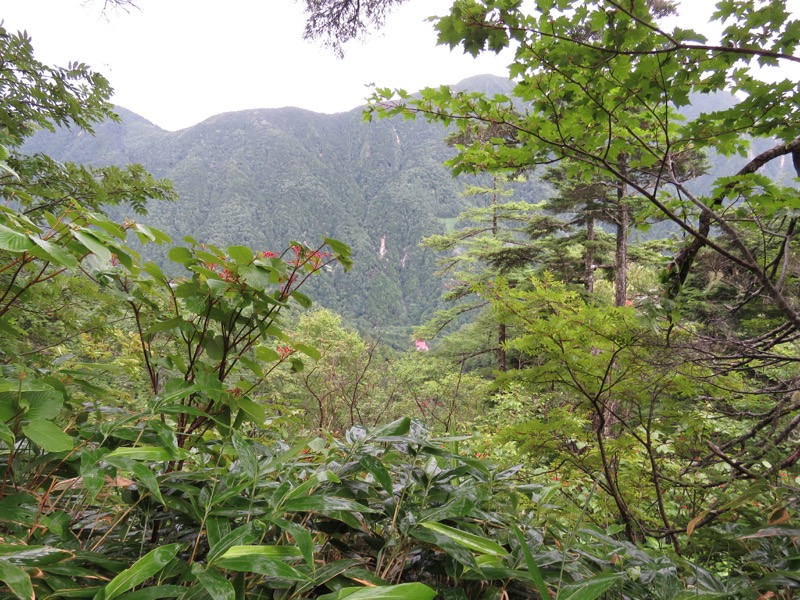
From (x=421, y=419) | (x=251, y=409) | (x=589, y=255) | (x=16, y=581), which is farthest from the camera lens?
(x=589, y=255)

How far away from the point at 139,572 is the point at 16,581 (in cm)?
10

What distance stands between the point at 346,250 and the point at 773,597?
1.04m

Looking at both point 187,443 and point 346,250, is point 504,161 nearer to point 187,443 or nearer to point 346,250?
point 346,250

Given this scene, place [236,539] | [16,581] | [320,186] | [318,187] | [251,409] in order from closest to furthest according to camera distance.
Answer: [16,581], [236,539], [251,409], [318,187], [320,186]

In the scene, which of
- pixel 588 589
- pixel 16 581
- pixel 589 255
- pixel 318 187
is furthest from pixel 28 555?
pixel 318 187

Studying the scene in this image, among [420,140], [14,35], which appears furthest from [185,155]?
[14,35]

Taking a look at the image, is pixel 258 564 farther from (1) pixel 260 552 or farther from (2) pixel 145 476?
(2) pixel 145 476

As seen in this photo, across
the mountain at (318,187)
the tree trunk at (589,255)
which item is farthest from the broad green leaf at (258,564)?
the mountain at (318,187)

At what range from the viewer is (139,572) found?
419 millimetres

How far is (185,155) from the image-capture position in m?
90.2

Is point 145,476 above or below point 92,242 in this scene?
below

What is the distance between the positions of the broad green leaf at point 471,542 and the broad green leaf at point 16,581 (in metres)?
0.45

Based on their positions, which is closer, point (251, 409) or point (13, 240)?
point (13, 240)

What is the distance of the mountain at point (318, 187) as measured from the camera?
64625 mm
